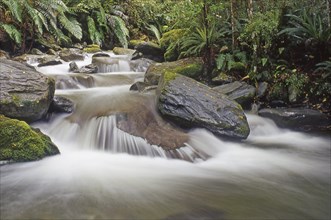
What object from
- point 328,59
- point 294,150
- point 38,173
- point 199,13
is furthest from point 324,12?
point 38,173

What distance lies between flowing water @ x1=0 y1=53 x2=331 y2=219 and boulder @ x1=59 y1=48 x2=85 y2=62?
5481 millimetres

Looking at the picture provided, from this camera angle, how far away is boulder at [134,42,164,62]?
39.7ft

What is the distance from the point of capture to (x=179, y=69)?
8.86 m

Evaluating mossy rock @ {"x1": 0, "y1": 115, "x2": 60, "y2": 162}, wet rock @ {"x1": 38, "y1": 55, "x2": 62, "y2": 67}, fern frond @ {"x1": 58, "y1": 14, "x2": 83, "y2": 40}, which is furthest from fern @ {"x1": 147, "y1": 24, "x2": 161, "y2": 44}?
mossy rock @ {"x1": 0, "y1": 115, "x2": 60, "y2": 162}

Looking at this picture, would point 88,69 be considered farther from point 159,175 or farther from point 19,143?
point 159,175

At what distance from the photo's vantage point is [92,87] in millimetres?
9391

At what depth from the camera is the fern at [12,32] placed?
11186 mm

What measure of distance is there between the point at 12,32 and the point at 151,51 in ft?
15.9

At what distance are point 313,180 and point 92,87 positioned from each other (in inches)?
256

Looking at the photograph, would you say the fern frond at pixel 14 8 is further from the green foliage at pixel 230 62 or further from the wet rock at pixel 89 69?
the green foliage at pixel 230 62

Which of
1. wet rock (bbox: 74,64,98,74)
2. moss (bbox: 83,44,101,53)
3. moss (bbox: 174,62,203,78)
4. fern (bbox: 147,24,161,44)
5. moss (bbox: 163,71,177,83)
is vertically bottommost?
moss (bbox: 163,71,177,83)

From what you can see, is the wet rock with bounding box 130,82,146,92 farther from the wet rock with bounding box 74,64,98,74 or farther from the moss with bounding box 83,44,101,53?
the moss with bounding box 83,44,101,53

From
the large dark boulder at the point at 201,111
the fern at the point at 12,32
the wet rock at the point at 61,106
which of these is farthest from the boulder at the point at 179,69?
the fern at the point at 12,32

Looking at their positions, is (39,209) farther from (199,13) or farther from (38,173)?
(199,13)
